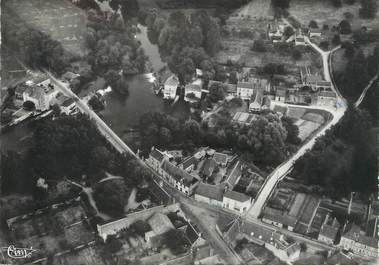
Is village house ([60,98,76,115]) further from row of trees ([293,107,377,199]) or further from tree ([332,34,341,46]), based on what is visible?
tree ([332,34,341,46])

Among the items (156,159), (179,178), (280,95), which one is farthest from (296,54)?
(179,178)

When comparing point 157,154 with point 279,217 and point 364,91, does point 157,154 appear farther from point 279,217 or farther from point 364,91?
point 364,91

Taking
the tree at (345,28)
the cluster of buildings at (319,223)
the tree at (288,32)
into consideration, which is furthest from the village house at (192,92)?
the tree at (345,28)

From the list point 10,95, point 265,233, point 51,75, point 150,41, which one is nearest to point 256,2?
point 150,41

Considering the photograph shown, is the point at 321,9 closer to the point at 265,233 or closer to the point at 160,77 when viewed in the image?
the point at 160,77

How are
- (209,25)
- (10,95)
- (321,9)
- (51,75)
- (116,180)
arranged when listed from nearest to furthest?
(116,180)
(10,95)
(51,75)
(209,25)
(321,9)

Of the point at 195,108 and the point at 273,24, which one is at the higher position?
the point at 273,24

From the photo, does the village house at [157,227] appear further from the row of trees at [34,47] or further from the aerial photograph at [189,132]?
the row of trees at [34,47]
